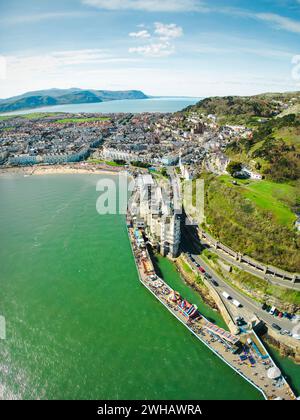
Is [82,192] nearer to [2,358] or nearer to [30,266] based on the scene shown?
[30,266]

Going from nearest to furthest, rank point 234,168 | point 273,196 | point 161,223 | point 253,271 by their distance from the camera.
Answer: point 253,271, point 161,223, point 273,196, point 234,168

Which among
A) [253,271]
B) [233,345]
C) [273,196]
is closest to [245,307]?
[253,271]

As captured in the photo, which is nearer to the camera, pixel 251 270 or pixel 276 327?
pixel 276 327

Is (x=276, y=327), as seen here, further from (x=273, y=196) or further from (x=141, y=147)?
(x=141, y=147)

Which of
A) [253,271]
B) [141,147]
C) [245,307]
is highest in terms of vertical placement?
[141,147]
